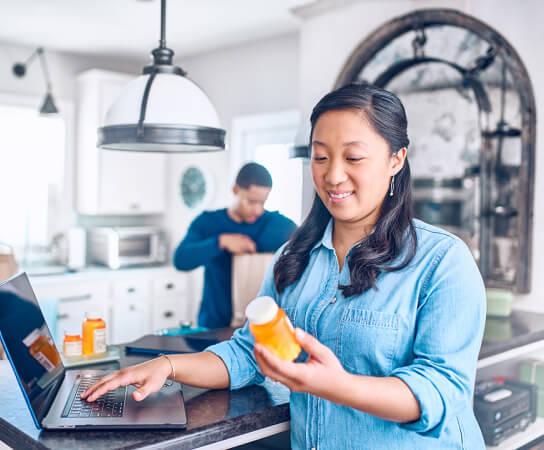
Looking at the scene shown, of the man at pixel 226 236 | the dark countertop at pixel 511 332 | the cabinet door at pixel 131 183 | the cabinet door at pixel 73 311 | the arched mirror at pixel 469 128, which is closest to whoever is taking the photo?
A: the dark countertop at pixel 511 332

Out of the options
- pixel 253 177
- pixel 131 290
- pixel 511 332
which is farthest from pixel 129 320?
pixel 511 332

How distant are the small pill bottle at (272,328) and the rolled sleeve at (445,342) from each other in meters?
0.25

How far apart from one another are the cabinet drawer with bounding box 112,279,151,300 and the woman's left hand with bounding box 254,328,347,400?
378 centimetres

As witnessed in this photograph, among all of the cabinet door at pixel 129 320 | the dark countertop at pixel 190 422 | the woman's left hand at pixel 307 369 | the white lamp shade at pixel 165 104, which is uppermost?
the white lamp shade at pixel 165 104

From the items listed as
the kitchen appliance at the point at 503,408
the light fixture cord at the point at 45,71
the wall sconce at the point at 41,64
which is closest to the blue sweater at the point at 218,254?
the kitchen appliance at the point at 503,408

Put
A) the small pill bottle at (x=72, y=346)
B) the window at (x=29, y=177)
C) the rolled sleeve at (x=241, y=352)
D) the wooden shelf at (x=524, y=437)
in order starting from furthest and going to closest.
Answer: the window at (x=29, y=177), the wooden shelf at (x=524, y=437), the small pill bottle at (x=72, y=346), the rolled sleeve at (x=241, y=352)

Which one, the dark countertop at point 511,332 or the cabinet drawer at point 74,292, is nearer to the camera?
the dark countertop at point 511,332

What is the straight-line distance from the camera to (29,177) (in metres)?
4.93

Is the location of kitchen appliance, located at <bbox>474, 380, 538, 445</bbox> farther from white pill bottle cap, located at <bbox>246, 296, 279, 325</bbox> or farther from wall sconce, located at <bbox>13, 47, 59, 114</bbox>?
wall sconce, located at <bbox>13, 47, 59, 114</bbox>

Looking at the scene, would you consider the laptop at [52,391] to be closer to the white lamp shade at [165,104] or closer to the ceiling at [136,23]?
the white lamp shade at [165,104]

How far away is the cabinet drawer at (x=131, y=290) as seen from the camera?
4664mm

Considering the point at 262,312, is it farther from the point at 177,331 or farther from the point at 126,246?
the point at 126,246

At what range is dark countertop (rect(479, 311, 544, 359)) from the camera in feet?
7.34

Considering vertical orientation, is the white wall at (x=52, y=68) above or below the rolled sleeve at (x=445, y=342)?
above
